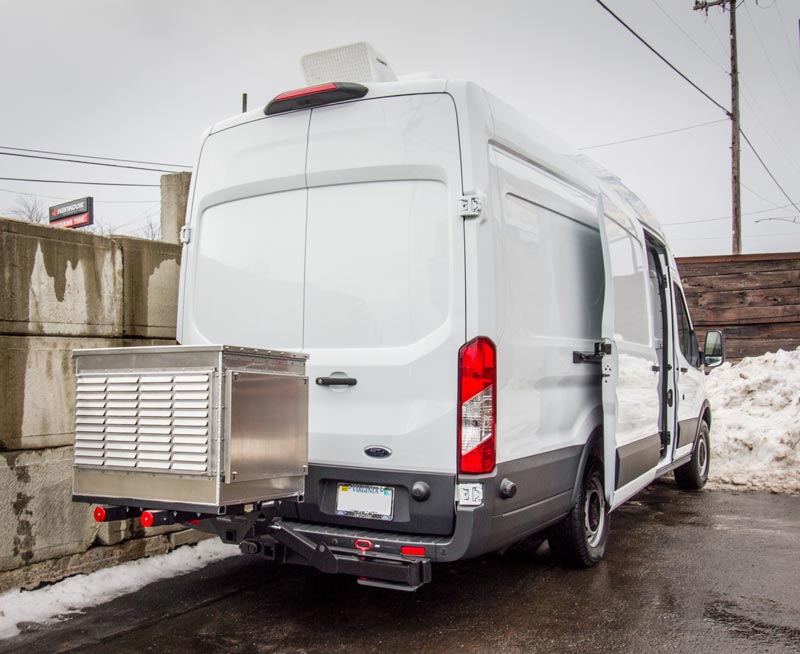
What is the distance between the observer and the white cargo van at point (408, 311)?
3.72m

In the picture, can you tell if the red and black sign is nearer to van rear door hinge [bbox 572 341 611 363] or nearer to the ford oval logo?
van rear door hinge [bbox 572 341 611 363]

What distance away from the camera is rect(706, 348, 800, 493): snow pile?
8.70 m

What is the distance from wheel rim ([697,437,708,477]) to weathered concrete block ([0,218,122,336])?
607 centimetres

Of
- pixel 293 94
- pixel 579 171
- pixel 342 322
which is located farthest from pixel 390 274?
pixel 579 171

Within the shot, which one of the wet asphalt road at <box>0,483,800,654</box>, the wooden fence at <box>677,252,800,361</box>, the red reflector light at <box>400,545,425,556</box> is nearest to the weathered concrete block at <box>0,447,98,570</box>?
the wet asphalt road at <box>0,483,800,654</box>

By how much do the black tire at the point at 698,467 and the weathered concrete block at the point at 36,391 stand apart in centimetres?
606

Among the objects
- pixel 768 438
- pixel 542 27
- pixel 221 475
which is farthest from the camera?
pixel 542 27

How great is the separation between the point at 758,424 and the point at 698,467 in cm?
184

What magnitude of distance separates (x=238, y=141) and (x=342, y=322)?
1.35 meters

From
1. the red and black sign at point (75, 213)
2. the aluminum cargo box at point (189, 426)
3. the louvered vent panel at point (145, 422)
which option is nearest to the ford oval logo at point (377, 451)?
the aluminum cargo box at point (189, 426)

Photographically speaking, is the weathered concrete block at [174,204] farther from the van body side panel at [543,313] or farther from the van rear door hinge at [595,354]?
the van rear door hinge at [595,354]

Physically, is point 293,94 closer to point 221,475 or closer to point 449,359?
point 449,359

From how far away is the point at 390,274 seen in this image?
155 inches

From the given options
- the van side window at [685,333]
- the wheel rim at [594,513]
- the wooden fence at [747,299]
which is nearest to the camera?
the wheel rim at [594,513]
